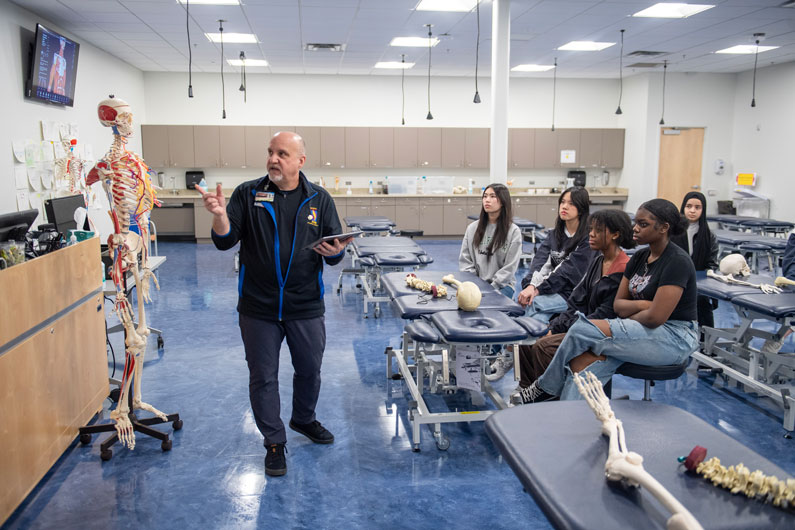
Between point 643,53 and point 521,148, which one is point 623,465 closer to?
point 643,53

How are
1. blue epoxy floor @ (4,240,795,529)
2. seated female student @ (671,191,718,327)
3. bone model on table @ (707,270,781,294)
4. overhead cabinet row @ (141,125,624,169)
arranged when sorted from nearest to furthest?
blue epoxy floor @ (4,240,795,529) → bone model on table @ (707,270,781,294) → seated female student @ (671,191,718,327) → overhead cabinet row @ (141,125,624,169)

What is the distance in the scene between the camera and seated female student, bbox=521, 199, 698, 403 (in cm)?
279

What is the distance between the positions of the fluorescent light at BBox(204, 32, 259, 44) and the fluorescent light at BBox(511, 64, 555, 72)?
484 centimetres

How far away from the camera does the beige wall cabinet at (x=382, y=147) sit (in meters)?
11.5

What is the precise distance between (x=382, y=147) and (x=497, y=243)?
25.5 ft

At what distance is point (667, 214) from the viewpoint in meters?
2.92

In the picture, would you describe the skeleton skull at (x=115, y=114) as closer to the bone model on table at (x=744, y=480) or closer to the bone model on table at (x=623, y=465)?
the bone model on table at (x=623, y=465)

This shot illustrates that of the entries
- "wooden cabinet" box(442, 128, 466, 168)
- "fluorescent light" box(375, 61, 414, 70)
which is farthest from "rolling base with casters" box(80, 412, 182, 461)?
"wooden cabinet" box(442, 128, 466, 168)

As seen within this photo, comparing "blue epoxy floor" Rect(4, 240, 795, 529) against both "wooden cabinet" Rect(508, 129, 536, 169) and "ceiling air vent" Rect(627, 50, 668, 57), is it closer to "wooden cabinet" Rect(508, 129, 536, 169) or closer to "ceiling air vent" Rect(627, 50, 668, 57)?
"ceiling air vent" Rect(627, 50, 668, 57)

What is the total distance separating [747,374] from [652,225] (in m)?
1.78

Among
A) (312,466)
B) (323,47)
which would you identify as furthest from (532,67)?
(312,466)

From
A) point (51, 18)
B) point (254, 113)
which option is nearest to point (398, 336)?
point (51, 18)

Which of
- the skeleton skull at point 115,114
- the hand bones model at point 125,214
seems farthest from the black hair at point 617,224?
the skeleton skull at point 115,114

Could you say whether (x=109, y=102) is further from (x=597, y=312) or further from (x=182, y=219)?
(x=182, y=219)
